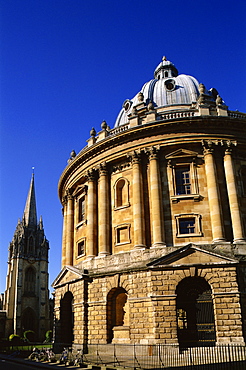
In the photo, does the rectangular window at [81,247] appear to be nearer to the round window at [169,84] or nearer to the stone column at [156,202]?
the stone column at [156,202]

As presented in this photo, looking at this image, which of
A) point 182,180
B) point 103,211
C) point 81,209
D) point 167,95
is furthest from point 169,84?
point 103,211

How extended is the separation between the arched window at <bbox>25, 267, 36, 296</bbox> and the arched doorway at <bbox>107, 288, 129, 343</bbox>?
6948 cm

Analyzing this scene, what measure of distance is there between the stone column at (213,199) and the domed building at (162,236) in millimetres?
81

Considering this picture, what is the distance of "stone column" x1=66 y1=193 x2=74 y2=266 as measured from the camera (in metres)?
37.5

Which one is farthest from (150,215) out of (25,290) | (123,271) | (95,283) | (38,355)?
(25,290)

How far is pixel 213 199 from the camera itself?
2916 cm

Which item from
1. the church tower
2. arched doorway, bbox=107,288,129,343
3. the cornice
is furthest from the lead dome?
the church tower

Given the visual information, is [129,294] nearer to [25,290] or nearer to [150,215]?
[150,215]

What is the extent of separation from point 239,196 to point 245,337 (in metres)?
10.7

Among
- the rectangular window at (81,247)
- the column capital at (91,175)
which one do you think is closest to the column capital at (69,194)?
the column capital at (91,175)

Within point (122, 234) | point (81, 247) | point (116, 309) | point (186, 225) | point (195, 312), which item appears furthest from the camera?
point (81, 247)

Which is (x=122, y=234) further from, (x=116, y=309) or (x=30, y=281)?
(x=30, y=281)

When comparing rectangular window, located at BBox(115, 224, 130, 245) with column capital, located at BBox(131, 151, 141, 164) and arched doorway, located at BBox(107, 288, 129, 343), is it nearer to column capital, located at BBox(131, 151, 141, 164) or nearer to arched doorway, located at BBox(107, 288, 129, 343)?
arched doorway, located at BBox(107, 288, 129, 343)

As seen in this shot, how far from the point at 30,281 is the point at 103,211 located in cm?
7024
